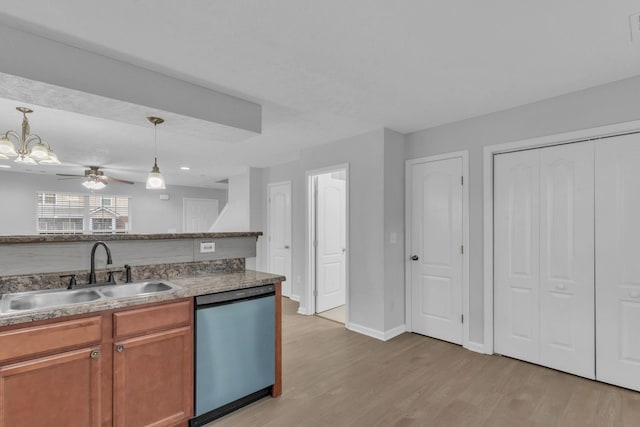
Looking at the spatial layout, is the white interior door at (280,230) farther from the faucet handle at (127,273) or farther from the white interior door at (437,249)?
the faucet handle at (127,273)

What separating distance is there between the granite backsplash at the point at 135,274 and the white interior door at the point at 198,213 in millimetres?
6782

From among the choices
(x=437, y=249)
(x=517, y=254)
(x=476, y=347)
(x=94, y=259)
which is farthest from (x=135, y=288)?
(x=517, y=254)

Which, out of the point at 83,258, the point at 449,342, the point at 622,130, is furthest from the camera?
the point at 449,342

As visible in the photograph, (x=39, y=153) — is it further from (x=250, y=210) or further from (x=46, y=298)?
(x=250, y=210)

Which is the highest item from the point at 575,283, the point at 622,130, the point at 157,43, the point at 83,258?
the point at 157,43

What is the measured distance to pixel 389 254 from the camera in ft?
12.4

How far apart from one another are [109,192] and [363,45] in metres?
7.82

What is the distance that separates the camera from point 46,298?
2.00 meters

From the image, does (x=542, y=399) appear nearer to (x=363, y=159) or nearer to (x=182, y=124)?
(x=363, y=159)

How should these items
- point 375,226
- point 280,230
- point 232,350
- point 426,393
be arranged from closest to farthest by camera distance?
point 232,350 < point 426,393 < point 375,226 < point 280,230

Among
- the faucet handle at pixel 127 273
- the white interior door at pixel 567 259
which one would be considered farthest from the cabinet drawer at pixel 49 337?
the white interior door at pixel 567 259

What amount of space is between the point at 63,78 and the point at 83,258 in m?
1.15

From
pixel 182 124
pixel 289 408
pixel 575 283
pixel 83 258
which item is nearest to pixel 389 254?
pixel 575 283

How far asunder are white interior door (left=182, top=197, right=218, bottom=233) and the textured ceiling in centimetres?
655
